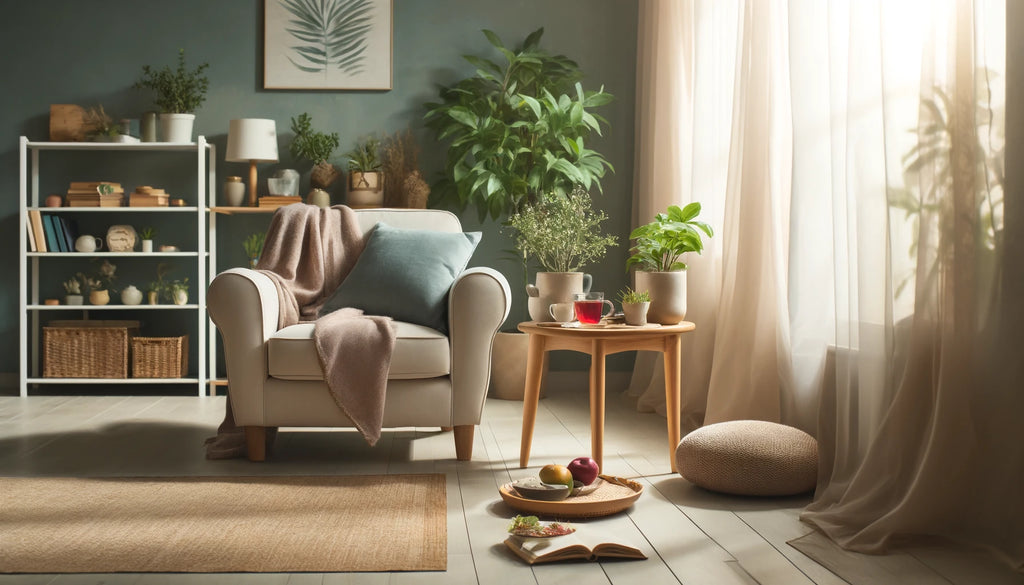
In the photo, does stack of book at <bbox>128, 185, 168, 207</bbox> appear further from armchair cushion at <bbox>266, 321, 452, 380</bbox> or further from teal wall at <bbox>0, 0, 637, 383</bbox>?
armchair cushion at <bbox>266, 321, 452, 380</bbox>

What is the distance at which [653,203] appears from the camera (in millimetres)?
4410

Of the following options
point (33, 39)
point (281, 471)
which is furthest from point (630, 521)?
point (33, 39)

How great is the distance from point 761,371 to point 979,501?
1.14 m

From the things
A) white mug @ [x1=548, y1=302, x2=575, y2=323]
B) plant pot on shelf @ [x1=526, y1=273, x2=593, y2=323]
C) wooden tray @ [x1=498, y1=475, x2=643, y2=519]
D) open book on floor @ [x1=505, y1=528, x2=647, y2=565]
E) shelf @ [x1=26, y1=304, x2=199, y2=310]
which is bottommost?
open book on floor @ [x1=505, y1=528, x2=647, y2=565]

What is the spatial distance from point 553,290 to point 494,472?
2.00ft

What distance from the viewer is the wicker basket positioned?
4.58 metres

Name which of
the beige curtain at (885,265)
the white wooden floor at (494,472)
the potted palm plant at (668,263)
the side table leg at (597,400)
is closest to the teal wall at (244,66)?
the white wooden floor at (494,472)

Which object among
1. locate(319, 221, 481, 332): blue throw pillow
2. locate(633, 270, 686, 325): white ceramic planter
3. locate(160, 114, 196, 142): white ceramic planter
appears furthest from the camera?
locate(160, 114, 196, 142): white ceramic planter

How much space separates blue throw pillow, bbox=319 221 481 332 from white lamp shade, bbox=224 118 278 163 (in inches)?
51.0

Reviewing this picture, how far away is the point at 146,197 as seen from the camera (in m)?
4.64

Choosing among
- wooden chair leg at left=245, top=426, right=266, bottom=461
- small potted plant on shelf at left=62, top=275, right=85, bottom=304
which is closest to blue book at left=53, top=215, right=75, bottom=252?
small potted plant on shelf at left=62, top=275, right=85, bottom=304

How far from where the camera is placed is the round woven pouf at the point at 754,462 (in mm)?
2482

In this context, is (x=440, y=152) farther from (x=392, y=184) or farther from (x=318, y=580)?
(x=318, y=580)

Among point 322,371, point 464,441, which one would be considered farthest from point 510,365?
point 322,371
